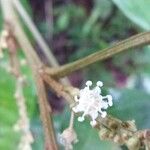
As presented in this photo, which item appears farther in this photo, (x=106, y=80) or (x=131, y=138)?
(x=106, y=80)

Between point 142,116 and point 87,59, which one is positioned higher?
point 142,116

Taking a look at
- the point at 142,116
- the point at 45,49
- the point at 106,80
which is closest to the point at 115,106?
the point at 142,116

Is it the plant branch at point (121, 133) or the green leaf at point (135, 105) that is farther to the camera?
the green leaf at point (135, 105)

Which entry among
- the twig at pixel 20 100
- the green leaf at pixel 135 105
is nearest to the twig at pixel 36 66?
the twig at pixel 20 100

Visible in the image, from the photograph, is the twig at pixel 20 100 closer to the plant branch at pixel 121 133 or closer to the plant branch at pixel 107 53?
the plant branch at pixel 107 53

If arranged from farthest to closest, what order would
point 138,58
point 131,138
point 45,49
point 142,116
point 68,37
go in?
point 68,37 < point 138,58 < point 45,49 < point 142,116 < point 131,138

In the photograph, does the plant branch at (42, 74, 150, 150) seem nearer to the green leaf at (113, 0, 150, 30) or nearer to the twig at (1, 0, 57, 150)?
the twig at (1, 0, 57, 150)

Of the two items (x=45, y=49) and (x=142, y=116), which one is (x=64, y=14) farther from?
(x=142, y=116)

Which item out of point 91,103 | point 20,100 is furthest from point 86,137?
point 91,103

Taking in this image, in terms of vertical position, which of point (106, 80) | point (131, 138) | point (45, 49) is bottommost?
point (131, 138)
